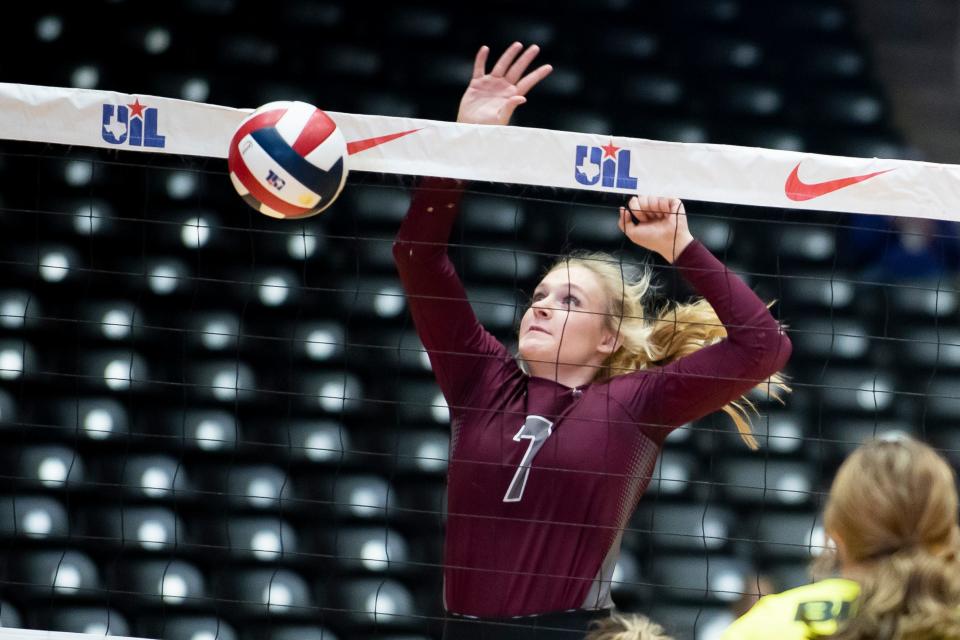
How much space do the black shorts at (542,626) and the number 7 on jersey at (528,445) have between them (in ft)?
0.85

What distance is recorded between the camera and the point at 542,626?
2.66 m

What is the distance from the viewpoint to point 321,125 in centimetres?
258

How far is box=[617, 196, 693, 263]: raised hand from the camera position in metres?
2.71

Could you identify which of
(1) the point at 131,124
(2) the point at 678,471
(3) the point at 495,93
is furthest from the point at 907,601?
(2) the point at 678,471

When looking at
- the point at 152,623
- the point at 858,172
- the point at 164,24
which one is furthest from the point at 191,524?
the point at 858,172

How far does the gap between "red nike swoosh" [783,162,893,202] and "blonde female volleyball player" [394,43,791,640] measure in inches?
8.7

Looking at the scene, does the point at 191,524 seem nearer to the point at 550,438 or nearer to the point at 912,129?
the point at 550,438

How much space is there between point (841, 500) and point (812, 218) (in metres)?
4.04

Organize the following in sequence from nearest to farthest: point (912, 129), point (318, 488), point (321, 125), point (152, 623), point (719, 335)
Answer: point (321, 125)
point (719, 335)
point (152, 623)
point (318, 488)
point (912, 129)

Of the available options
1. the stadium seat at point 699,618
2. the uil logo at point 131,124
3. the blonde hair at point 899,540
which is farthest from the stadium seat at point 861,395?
the blonde hair at point 899,540

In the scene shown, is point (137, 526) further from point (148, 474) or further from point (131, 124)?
point (131, 124)

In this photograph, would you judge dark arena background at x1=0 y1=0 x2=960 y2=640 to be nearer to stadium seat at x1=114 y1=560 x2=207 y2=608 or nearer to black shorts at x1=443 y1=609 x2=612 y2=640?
stadium seat at x1=114 y1=560 x2=207 y2=608

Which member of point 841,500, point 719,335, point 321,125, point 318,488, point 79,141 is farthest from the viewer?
point 318,488

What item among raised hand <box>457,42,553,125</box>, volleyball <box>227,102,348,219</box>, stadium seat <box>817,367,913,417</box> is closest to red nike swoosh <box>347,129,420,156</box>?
volleyball <box>227,102,348,219</box>
